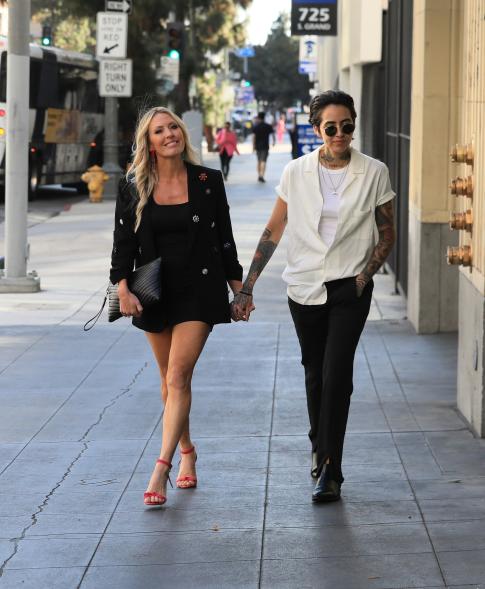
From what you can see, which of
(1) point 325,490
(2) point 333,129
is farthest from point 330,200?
(1) point 325,490

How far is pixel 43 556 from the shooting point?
5.57 meters

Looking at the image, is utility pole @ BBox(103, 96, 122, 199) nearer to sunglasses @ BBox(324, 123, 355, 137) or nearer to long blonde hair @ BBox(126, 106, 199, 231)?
long blonde hair @ BBox(126, 106, 199, 231)

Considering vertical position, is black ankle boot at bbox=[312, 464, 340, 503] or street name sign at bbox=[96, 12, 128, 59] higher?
street name sign at bbox=[96, 12, 128, 59]

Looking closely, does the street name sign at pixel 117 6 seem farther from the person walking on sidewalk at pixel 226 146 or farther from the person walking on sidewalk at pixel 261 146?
the person walking on sidewalk at pixel 226 146

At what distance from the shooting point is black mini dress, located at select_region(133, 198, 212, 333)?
6.36 m

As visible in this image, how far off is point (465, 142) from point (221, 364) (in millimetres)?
2738

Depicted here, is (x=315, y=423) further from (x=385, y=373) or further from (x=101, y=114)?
(x=101, y=114)

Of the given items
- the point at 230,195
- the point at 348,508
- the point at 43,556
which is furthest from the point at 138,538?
the point at 230,195

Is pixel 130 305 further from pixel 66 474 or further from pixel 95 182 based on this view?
pixel 95 182

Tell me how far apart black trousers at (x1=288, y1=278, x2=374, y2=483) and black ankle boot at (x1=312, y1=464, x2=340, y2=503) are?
2 centimetres

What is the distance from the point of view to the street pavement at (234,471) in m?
5.38

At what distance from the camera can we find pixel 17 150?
14.4 meters

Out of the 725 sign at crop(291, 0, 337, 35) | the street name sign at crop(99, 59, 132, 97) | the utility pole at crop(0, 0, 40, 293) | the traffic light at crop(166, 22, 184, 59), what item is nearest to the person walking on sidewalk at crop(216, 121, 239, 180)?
the traffic light at crop(166, 22, 184, 59)

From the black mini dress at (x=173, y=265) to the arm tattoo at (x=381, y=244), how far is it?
0.74 meters
